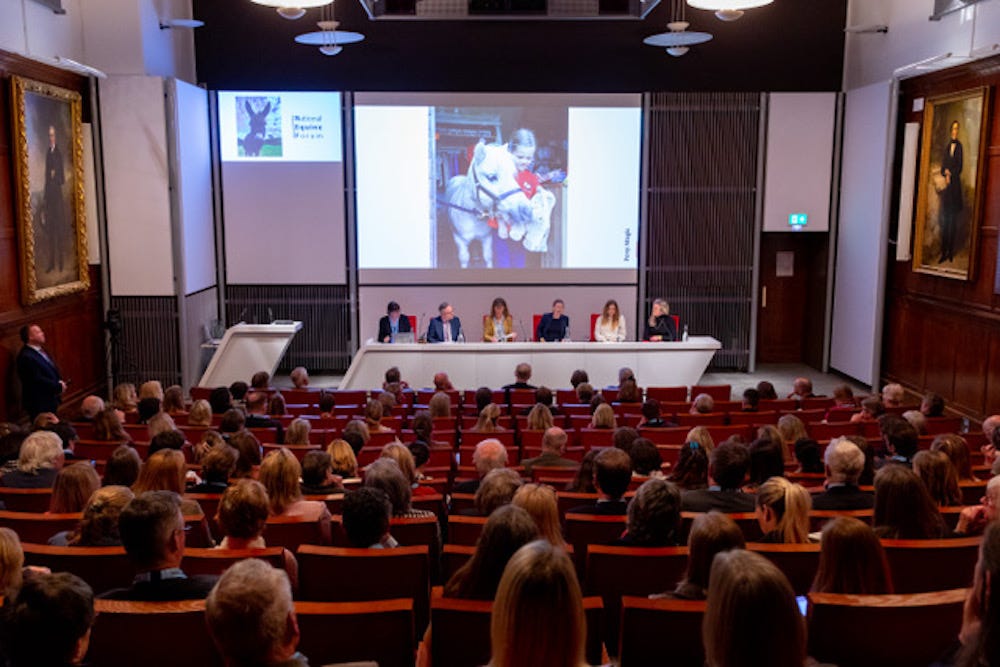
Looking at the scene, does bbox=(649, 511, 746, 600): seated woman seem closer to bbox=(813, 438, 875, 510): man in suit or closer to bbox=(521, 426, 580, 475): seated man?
bbox=(813, 438, 875, 510): man in suit

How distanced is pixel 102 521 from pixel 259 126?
405 inches

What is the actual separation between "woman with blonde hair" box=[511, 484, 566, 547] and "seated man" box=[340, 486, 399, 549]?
57cm

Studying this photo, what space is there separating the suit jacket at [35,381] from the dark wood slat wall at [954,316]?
403 inches

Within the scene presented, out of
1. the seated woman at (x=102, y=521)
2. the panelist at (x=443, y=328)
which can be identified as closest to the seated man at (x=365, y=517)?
the seated woman at (x=102, y=521)

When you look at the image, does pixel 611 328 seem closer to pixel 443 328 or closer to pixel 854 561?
pixel 443 328

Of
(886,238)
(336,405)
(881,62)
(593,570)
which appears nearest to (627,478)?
(593,570)

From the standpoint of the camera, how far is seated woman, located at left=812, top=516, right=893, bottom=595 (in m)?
2.97

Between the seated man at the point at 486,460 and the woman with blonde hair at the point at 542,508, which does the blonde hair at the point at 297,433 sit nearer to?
the seated man at the point at 486,460

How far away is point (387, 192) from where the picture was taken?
13.1m

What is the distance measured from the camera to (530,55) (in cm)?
1312

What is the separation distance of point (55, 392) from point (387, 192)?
5752 mm

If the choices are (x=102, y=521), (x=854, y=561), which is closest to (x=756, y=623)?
(x=854, y=561)

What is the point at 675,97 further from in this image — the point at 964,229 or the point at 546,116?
the point at 964,229

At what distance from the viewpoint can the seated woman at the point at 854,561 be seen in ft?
9.73
